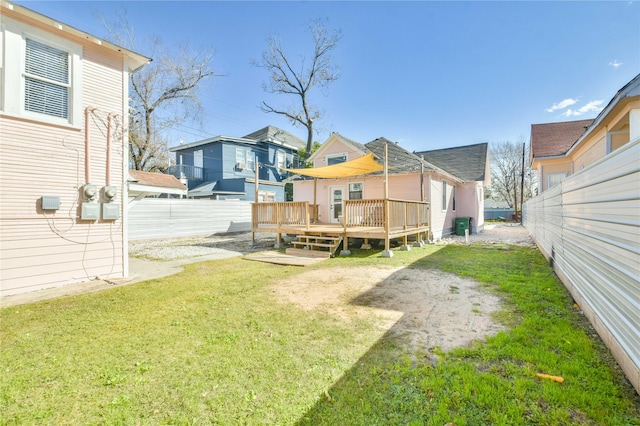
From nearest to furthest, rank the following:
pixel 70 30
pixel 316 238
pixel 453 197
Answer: pixel 70 30
pixel 316 238
pixel 453 197

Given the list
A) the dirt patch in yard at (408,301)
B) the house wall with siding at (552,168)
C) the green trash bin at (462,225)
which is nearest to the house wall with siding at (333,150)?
the green trash bin at (462,225)

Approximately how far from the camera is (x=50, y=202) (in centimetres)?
496

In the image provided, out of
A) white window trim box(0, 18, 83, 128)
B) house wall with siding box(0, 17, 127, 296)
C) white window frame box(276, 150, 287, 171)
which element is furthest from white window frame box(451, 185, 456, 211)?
white window trim box(0, 18, 83, 128)

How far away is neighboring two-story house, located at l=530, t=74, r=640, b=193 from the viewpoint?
5348mm

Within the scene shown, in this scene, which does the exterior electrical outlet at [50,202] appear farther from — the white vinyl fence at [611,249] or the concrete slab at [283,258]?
the white vinyl fence at [611,249]

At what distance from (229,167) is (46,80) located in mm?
16273

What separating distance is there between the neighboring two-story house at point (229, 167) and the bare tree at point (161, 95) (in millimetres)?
2414

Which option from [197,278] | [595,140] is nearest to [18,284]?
[197,278]

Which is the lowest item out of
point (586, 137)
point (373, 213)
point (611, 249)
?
point (611, 249)

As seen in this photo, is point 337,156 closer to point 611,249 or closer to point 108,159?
point 108,159

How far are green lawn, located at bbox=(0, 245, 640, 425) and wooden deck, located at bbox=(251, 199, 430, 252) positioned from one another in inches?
178

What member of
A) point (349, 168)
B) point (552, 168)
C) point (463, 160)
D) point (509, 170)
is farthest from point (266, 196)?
point (509, 170)

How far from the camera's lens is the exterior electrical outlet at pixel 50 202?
491cm

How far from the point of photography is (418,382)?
2281mm
